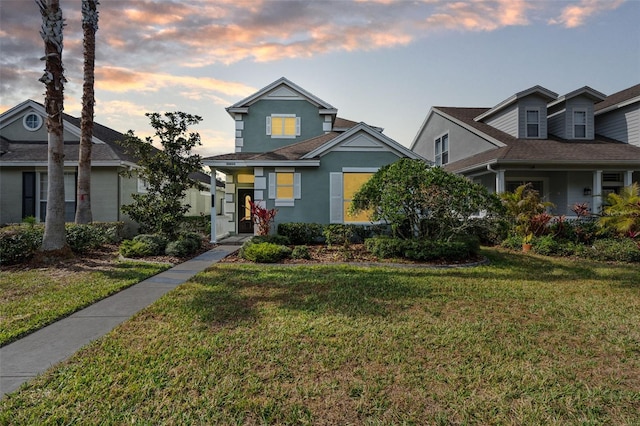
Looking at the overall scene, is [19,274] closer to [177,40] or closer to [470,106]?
[177,40]

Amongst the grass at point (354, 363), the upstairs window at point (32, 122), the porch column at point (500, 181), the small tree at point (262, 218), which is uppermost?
the upstairs window at point (32, 122)

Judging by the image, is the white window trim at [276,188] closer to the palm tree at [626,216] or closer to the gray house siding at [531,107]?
the palm tree at [626,216]

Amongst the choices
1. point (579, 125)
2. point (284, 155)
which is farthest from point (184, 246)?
point (579, 125)

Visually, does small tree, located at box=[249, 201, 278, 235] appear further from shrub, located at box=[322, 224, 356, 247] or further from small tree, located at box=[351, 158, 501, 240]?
small tree, located at box=[351, 158, 501, 240]

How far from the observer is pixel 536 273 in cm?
841

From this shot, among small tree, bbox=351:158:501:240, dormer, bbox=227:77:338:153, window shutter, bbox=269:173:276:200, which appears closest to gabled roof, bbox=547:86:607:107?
small tree, bbox=351:158:501:240

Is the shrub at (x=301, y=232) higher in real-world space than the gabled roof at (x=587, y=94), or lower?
lower

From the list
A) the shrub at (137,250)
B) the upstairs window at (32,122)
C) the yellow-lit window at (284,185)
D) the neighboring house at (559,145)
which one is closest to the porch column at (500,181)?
the neighboring house at (559,145)

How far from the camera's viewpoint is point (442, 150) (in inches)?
836

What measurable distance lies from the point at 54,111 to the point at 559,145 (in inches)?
812

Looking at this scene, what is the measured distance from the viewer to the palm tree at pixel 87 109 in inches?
Result: 480

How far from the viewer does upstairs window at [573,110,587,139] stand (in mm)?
16938

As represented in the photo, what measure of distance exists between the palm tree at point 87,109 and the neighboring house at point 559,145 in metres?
17.1

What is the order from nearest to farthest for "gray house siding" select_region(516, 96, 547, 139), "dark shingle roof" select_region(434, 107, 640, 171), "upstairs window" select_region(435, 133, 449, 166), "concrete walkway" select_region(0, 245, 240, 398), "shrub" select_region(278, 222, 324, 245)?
"concrete walkway" select_region(0, 245, 240, 398) < "shrub" select_region(278, 222, 324, 245) < "dark shingle roof" select_region(434, 107, 640, 171) < "gray house siding" select_region(516, 96, 547, 139) < "upstairs window" select_region(435, 133, 449, 166)
